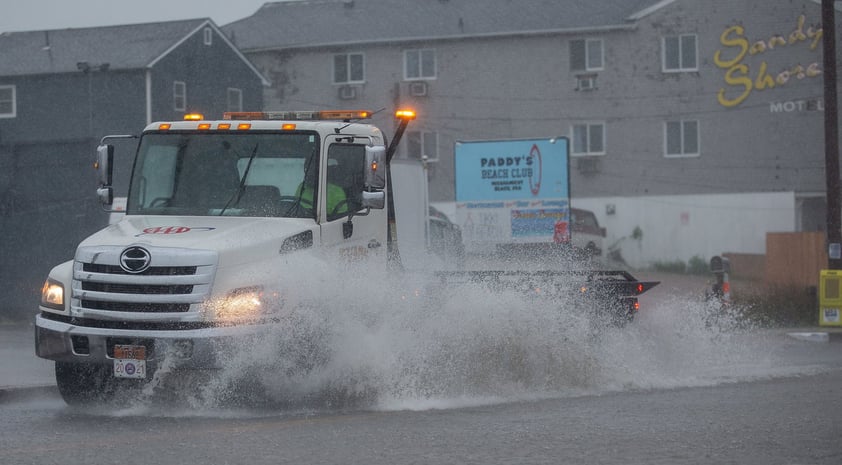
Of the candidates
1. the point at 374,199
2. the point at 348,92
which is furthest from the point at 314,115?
the point at 348,92

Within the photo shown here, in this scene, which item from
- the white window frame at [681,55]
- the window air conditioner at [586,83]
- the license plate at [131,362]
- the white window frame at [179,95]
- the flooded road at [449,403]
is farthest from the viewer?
the window air conditioner at [586,83]

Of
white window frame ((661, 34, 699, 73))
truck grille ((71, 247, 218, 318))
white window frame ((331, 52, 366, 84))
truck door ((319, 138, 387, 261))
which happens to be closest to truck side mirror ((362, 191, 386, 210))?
truck door ((319, 138, 387, 261))

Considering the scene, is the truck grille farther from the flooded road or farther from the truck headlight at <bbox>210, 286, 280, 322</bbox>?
the flooded road

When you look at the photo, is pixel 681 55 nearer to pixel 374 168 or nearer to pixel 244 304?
pixel 374 168

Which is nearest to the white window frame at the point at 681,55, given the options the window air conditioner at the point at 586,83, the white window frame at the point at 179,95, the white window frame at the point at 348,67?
the window air conditioner at the point at 586,83

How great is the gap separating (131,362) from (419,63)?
131ft

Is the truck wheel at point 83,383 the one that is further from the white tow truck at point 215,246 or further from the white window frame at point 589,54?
the white window frame at point 589,54

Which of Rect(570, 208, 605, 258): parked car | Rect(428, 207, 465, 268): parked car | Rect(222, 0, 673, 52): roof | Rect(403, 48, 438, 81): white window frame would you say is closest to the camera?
Rect(428, 207, 465, 268): parked car

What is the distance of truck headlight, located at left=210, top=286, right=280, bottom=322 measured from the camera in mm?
9883

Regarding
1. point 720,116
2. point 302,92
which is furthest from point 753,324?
point 302,92

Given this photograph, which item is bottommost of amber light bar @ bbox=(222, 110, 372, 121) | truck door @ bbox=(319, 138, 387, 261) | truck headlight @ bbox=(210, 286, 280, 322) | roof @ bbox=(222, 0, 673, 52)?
truck headlight @ bbox=(210, 286, 280, 322)

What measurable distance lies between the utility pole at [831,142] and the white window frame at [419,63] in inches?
1067

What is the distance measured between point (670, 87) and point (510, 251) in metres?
22.5

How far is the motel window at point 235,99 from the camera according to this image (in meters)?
46.3
